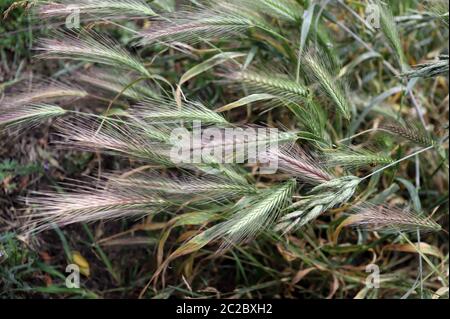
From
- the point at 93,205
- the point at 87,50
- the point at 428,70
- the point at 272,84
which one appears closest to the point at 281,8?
the point at 272,84

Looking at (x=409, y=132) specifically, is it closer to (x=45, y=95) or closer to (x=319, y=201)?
(x=319, y=201)

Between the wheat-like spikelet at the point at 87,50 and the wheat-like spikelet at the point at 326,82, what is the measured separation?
43cm

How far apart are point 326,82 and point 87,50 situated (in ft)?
1.92

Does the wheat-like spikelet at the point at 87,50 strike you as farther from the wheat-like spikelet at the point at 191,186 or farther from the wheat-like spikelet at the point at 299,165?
the wheat-like spikelet at the point at 299,165

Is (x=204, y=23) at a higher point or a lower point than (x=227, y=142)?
higher

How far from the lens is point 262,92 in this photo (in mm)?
1477

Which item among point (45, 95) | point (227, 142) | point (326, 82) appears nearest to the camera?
point (227, 142)

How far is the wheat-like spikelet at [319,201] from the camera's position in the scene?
4.03 feet

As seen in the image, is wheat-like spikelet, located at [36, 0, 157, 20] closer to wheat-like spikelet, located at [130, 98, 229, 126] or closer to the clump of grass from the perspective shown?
the clump of grass

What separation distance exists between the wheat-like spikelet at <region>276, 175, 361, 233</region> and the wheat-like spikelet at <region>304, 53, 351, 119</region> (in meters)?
0.20

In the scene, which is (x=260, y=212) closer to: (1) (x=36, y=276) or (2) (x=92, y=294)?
(2) (x=92, y=294)

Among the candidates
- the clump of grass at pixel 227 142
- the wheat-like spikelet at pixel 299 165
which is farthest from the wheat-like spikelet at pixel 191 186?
the wheat-like spikelet at pixel 299 165

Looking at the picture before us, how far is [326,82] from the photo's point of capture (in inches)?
55.5
